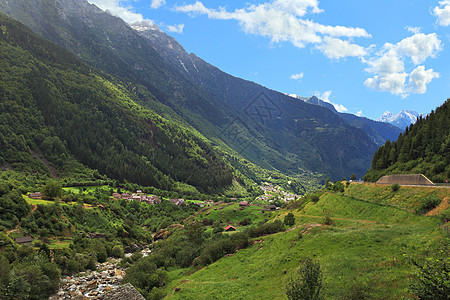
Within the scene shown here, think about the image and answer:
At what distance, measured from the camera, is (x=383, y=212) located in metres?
39.8

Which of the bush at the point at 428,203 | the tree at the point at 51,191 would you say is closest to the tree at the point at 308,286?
the bush at the point at 428,203

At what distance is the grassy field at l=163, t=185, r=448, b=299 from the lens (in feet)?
69.0

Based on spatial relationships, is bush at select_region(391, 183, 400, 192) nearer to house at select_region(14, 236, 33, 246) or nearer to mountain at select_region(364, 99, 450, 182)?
mountain at select_region(364, 99, 450, 182)

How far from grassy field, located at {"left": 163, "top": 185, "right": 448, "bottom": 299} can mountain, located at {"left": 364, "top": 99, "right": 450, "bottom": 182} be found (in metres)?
Answer: 23.1

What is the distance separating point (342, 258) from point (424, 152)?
2614 inches

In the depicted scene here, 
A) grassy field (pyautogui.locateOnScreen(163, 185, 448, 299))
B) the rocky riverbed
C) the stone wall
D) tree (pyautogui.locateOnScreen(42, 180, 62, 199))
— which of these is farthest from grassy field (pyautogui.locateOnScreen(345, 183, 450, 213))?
tree (pyautogui.locateOnScreen(42, 180, 62, 199))

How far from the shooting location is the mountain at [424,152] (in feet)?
185

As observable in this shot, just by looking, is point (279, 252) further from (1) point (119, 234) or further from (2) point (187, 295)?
(1) point (119, 234)

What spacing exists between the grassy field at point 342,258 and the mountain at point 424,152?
23102 mm

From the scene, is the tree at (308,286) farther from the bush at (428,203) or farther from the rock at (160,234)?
the rock at (160,234)

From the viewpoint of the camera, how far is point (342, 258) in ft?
84.6

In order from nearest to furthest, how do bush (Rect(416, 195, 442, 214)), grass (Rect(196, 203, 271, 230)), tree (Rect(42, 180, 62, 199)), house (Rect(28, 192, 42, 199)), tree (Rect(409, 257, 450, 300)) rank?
tree (Rect(409, 257, 450, 300))
bush (Rect(416, 195, 442, 214))
house (Rect(28, 192, 42, 199))
tree (Rect(42, 180, 62, 199))
grass (Rect(196, 203, 271, 230))

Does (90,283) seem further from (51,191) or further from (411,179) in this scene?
(411,179)

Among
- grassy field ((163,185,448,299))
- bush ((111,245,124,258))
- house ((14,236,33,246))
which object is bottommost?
bush ((111,245,124,258))
